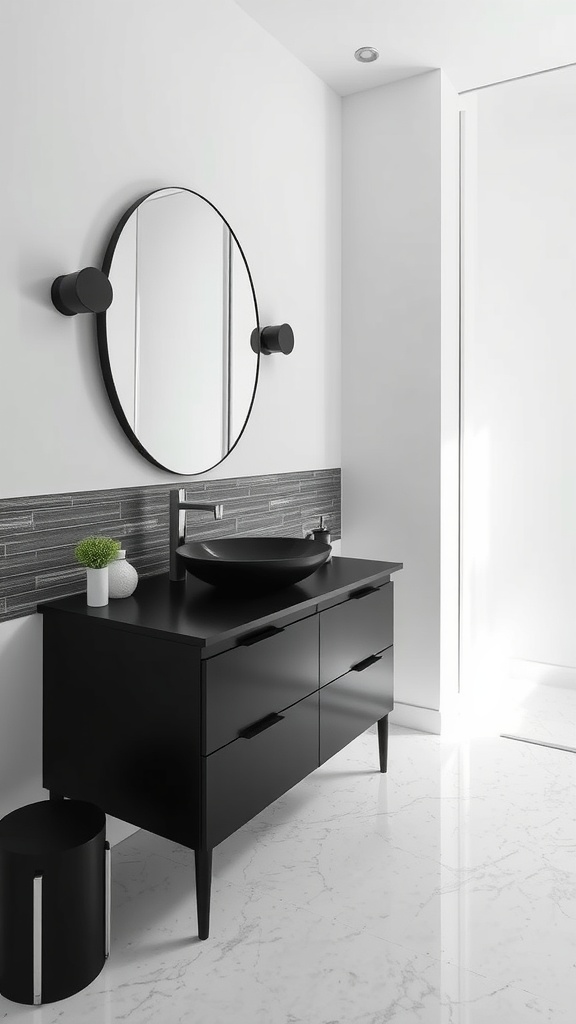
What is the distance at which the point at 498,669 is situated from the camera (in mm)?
3619

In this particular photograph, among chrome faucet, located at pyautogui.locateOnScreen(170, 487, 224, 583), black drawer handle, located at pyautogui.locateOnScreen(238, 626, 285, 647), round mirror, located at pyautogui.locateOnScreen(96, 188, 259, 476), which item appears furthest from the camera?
chrome faucet, located at pyautogui.locateOnScreen(170, 487, 224, 583)

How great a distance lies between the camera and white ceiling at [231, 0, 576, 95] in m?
2.48

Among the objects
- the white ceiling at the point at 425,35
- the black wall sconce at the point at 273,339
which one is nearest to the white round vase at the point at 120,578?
the black wall sconce at the point at 273,339

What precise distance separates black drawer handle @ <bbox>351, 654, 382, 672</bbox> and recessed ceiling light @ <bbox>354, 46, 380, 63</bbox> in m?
2.17

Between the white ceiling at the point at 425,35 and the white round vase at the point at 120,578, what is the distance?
1892mm

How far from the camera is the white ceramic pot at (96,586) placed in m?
1.83

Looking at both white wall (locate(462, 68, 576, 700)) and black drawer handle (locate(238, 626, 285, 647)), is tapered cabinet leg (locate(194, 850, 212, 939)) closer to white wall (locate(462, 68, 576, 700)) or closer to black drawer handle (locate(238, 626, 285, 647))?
black drawer handle (locate(238, 626, 285, 647))

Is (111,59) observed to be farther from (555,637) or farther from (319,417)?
(555,637)

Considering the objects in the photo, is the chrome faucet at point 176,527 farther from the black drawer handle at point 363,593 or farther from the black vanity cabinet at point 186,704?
the black drawer handle at point 363,593

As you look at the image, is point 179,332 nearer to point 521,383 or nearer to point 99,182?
point 99,182

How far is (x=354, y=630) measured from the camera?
230cm

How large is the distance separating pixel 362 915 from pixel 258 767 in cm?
43

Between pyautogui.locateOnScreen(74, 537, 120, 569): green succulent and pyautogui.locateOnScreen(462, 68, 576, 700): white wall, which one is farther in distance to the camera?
pyautogui.locateOnScreen(462, 68, 576, 700): white wall

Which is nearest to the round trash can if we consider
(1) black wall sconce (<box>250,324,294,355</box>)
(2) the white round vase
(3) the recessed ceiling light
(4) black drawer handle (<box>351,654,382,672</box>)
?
(2) the white round vase
